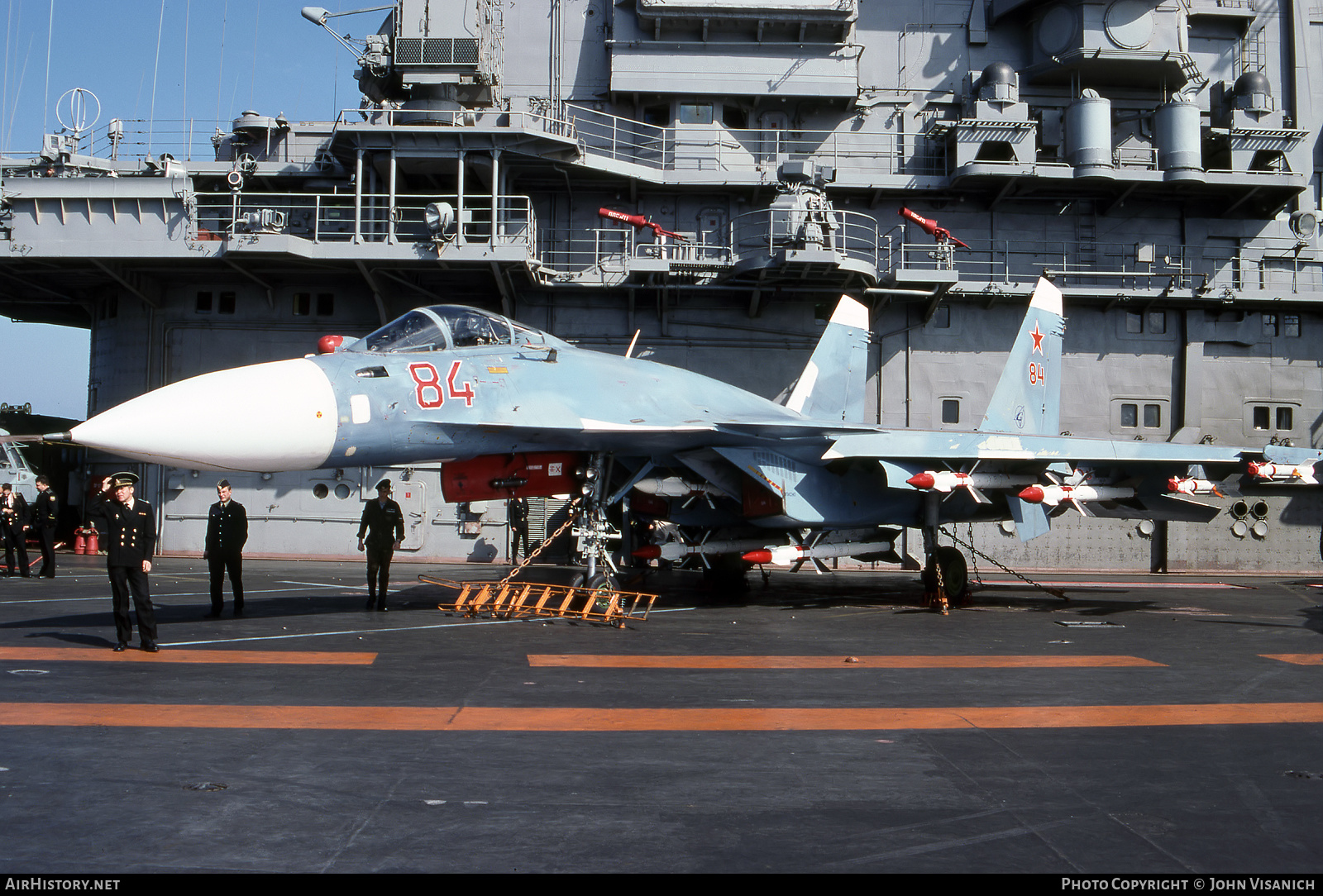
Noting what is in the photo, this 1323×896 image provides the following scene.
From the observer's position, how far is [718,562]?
1470 centimetres

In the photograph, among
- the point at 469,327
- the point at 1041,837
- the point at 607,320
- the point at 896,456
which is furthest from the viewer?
the point at 607,320

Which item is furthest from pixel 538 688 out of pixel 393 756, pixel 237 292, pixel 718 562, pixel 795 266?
pixel 237 292

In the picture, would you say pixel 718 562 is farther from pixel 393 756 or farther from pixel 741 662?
pixel 393 756

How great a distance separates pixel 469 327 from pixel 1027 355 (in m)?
9.69

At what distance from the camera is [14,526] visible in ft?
51.0

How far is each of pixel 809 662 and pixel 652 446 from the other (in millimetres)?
4051

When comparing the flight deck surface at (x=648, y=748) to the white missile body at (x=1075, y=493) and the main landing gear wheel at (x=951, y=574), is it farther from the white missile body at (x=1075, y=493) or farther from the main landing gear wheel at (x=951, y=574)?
the main landing gear wheel at (x=951, y=574)

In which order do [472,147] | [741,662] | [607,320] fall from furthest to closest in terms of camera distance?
[607,320]
[472,147]
[741,662]

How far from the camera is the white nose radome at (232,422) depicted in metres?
7.48

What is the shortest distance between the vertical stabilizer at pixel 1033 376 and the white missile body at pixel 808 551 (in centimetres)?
317

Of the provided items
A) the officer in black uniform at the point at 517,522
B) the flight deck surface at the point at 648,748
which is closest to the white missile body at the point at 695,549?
the flight deck surface at the point at 648,748

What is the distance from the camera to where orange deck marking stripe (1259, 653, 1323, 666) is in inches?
343

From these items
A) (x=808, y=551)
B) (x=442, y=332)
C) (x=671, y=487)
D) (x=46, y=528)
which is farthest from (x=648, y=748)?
Answer: (x=46, y=528)

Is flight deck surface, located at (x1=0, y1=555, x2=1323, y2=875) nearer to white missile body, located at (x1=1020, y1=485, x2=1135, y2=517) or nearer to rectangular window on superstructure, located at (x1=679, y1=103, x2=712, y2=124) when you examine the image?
white missile body, located at (x1=1020, y1=485, x2=1135, y2=517)
